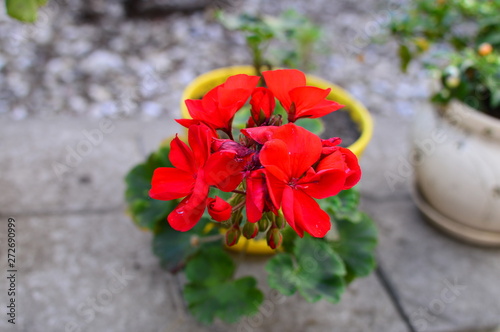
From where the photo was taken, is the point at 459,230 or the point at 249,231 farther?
the point at 459,230

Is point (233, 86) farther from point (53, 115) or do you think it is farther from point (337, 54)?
point (337, 54)

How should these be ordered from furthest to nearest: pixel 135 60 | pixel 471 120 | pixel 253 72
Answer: pixel 135 60, pixel 253 72, pixel 471 120

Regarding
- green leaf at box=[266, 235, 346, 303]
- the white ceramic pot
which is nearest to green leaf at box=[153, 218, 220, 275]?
green leaf at box=[266, 235, 346, 303]

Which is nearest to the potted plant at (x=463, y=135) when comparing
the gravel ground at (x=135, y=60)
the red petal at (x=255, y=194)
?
the gravel ground at (x=135, y=60)

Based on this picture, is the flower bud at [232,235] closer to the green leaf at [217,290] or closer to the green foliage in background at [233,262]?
the green foliage in background at [233,262]

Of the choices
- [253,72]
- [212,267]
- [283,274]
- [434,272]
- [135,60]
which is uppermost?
[253,72]

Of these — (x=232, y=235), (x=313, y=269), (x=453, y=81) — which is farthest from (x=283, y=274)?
(x=453, y=81)

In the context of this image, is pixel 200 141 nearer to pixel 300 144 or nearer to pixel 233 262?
pixel 300 144
